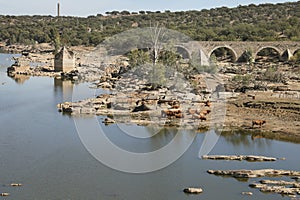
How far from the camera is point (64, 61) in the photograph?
4909 cm

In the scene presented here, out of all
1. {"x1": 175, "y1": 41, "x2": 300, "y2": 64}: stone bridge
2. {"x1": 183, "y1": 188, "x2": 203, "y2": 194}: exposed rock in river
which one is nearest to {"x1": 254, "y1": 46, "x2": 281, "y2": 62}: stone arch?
{"x1": 175, "y1": 41, "x2": 300, "y2": 64}: stone bridge

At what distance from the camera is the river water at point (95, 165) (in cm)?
1531

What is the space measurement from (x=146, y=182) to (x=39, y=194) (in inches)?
146

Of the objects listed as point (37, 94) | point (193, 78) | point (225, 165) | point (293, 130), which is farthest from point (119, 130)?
point (193, 78)

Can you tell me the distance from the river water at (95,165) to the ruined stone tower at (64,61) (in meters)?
22.5

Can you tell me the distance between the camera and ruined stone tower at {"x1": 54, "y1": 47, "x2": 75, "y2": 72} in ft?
160

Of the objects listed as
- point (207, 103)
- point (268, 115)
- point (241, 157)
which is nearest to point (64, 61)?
point (207, 103)

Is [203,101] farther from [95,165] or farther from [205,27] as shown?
[205,27]

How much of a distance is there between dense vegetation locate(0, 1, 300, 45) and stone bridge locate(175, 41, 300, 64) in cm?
649

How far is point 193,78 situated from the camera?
40.5m

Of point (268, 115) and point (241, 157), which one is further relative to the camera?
point (268, 115)

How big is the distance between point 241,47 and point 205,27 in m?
22.9

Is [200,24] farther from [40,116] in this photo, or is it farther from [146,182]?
[146,182]

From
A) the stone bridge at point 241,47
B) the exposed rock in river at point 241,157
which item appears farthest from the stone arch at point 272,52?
the exposed rock in river at point 241,157
